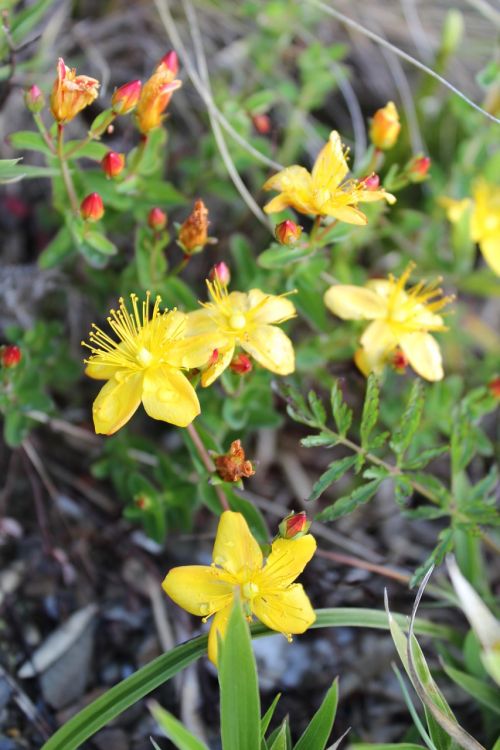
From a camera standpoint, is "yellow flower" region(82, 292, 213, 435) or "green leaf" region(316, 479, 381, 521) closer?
"yellow flower" region(82, 292, 213, 435)

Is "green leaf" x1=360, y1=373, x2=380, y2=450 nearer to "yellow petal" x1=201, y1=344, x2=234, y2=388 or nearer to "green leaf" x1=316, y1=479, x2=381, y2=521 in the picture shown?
"green leaf" x1=316, y1=479, x2=381, y2=521

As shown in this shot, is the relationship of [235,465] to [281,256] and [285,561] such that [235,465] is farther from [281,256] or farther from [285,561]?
[281,256]

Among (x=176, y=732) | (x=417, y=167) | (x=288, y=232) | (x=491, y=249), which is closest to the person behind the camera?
(x=176, y=732)


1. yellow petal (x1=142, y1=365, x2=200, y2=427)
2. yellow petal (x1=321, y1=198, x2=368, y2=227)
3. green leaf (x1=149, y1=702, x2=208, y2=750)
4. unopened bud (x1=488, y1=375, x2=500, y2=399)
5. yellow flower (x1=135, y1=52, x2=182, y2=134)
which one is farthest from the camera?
unopened bud (x1=488, y1=375, x2=500, y2=399)

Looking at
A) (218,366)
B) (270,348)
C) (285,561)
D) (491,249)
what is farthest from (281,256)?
(491,249)

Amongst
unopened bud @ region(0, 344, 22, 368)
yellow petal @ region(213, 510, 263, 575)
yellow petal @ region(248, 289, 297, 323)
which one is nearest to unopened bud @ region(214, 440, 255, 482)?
yellow petal @ region(213, 510, 263, 575)

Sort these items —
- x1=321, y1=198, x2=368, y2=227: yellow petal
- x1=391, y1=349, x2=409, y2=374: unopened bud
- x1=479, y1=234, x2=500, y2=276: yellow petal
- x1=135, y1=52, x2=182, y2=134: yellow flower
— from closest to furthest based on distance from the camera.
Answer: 1. x1=321, y1=198, x2=368, y2=227: yellow petal
2. x1=135, y1=52, x2=182, y2=134: yellow flower
3. x1=391, y1=349, x2=409, y2=374: unopened bud
4. x1=479, y1=234, x2=500, y2=276: yellow petal

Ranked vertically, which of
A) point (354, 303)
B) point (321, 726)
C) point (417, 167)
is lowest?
point (321, 726)

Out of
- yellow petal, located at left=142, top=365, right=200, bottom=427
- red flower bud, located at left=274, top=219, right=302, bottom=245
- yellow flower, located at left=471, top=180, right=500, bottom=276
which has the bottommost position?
yellow flower, located at left=471, top=180, right=500, bottom=276
